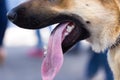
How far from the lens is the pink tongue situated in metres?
3.60

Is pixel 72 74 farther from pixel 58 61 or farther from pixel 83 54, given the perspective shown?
pixel 58 61

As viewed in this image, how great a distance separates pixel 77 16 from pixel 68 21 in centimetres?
8

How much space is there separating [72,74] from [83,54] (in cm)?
91

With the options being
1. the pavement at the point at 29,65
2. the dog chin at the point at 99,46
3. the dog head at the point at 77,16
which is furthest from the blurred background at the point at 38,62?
the dog head at the point at 77,16

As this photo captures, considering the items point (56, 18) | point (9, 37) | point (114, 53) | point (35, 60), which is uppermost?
point (56, 18)

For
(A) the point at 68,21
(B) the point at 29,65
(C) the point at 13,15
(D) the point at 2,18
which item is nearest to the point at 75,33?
(A) the point at 68,21

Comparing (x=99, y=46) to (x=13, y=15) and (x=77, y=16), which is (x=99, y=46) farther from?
(x=13, y=15)

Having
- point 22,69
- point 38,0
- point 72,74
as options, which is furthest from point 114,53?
point 22,69

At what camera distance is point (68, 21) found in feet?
12.0

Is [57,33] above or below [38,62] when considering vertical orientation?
above

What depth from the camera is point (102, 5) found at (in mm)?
3584

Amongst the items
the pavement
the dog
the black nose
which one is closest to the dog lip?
the dog

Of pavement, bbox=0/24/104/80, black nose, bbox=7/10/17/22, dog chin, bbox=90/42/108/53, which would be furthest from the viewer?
pavement, bbox=0/24/104/80

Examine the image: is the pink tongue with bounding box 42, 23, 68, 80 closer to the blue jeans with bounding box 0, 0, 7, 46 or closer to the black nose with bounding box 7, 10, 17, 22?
the black nose with bounding box 7, 10, 17, 22
